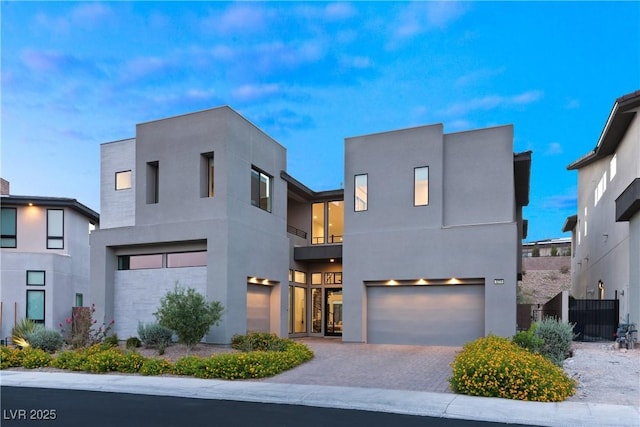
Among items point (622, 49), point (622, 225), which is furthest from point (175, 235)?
point (622, 49)

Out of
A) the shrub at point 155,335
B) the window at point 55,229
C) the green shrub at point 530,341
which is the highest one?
the window at point 55,229

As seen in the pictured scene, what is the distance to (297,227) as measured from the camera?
2648cm

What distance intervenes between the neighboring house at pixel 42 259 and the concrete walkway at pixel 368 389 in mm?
11712

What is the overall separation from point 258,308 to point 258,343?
11.2 ft

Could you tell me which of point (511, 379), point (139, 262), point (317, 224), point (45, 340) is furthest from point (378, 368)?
point (317, 224)

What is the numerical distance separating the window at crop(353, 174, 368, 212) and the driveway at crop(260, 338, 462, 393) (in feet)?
18.8

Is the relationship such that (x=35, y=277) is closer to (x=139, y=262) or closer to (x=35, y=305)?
(x=35, y=305)

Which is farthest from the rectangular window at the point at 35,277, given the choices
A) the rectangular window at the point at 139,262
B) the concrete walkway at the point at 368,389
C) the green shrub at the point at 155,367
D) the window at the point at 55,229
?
the green shrub at the point at 155,367

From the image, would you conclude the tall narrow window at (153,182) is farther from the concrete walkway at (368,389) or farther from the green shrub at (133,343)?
the concrete walkway at (368,389)

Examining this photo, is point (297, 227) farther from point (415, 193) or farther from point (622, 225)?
point (622, 225)

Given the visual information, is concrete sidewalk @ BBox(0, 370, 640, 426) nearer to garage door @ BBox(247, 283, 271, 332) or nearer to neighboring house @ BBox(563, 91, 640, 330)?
garage door @ BBox(247, 283, 271, 332)

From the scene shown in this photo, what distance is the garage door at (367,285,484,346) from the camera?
756 inches

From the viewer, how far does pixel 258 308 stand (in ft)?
67.6

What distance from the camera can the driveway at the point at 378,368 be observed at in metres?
12.4
